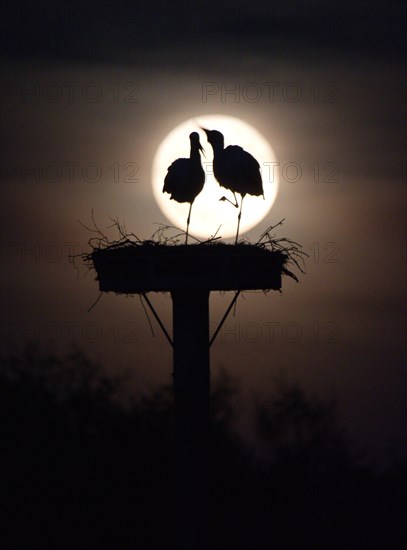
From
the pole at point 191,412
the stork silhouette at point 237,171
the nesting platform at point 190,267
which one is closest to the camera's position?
the nesting platform at point 190,267

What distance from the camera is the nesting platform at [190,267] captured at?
51.7 ft

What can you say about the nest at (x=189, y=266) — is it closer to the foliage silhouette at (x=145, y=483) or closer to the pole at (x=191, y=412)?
the pole at (x=191, y=412)

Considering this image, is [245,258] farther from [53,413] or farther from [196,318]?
[53,413]

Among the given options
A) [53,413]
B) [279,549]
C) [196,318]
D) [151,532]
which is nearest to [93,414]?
[53,413]

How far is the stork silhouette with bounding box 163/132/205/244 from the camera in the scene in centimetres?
1731

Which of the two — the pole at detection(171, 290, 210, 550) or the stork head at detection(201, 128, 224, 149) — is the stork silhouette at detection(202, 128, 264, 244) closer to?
the stork head at detection(201, 128, 224, 149)

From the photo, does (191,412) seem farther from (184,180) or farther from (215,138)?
(215,138)

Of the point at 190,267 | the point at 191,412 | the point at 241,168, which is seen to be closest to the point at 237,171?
the point at 241,168

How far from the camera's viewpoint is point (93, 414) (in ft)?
106

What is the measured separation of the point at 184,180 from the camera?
56.7 ft

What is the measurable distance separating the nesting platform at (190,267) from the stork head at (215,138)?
2.76 metres

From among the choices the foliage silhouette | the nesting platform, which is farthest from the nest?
the foliage silhouette

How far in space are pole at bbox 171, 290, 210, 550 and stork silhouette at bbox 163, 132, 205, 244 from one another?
172 cm

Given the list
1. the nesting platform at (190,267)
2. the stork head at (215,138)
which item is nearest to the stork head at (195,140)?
the stork head at (215,138)
